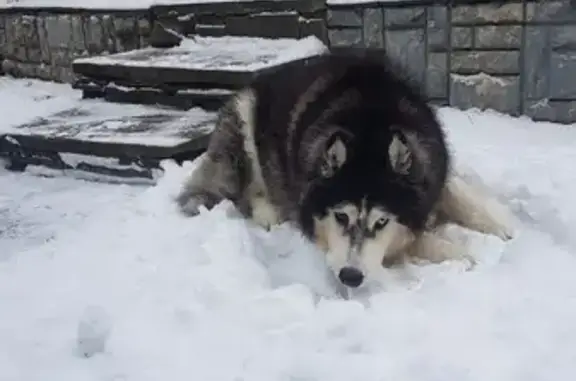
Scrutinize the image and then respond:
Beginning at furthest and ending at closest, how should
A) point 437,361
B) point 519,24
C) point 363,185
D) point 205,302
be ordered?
point 519,24, point 363,185, point 205,302, point 437,361

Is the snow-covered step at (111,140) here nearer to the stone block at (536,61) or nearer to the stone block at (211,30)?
the stone block at (211,30)

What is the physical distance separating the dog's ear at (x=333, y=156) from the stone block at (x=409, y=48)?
2657 millimetres

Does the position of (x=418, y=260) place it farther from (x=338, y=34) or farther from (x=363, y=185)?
(x=338, y=34)

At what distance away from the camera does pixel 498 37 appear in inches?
191

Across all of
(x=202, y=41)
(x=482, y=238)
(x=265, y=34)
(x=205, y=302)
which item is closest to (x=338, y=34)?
(x=265, y=34)

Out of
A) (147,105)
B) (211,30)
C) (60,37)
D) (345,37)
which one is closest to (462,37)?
(345,37)

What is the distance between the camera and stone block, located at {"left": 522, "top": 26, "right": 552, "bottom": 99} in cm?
473

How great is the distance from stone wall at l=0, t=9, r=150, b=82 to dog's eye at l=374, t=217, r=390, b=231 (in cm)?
430

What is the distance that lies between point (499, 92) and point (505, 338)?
10.3ft

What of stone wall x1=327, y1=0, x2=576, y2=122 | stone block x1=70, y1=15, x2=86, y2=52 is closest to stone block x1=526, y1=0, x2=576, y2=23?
stone wall x1=327, y1=0, x2=576, y2=122

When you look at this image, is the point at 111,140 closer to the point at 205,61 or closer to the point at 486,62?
the point at 205,61

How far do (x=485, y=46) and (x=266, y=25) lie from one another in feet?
5.85

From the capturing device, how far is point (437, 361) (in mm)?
2000

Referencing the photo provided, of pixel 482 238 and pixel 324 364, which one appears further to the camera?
pixel 482 238
